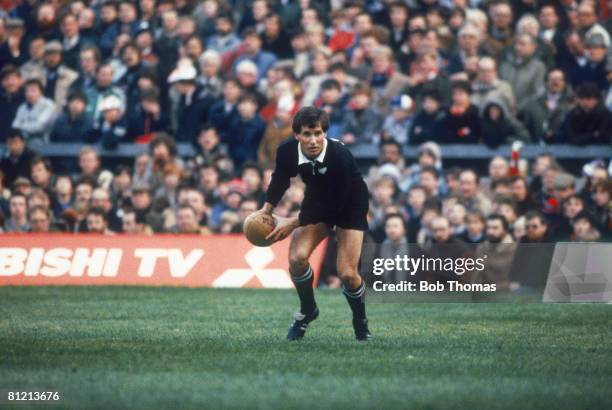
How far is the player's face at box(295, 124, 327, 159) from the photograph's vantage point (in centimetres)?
976

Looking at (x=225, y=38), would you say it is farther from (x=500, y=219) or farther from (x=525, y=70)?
(x=500, y=219)

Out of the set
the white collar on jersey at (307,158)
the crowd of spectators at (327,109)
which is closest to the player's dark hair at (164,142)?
the crowd of spectators at (327,109)

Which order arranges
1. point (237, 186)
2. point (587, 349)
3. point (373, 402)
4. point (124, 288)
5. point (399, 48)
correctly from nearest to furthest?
point (373, 402) < point (587, 349) < point (124, 288) < point (237, 186) < point (399, 48)

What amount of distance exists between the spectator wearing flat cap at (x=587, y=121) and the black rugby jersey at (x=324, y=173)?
23.9ft

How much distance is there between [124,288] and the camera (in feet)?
51.1

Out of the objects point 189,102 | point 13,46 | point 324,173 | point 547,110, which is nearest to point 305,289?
point 324,173

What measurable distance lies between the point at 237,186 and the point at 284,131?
1.11 meters

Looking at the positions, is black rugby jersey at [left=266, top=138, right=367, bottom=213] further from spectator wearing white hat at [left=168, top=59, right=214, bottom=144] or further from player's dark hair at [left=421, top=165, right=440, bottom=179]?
spectator wearing white hat at [left=168, top=59, right=214, bottom=144]

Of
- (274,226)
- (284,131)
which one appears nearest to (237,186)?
(284,131)

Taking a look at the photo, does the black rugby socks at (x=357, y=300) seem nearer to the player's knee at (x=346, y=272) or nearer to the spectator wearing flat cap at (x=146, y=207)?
the player's knee at (x=346, y=272)

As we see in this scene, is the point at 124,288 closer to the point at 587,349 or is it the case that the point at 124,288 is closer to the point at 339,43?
the point at 339,43

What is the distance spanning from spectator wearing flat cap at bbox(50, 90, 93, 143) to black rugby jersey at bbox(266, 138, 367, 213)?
1004cm

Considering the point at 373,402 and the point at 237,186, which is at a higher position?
the point at 373,402

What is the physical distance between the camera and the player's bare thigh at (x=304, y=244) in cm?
1013
